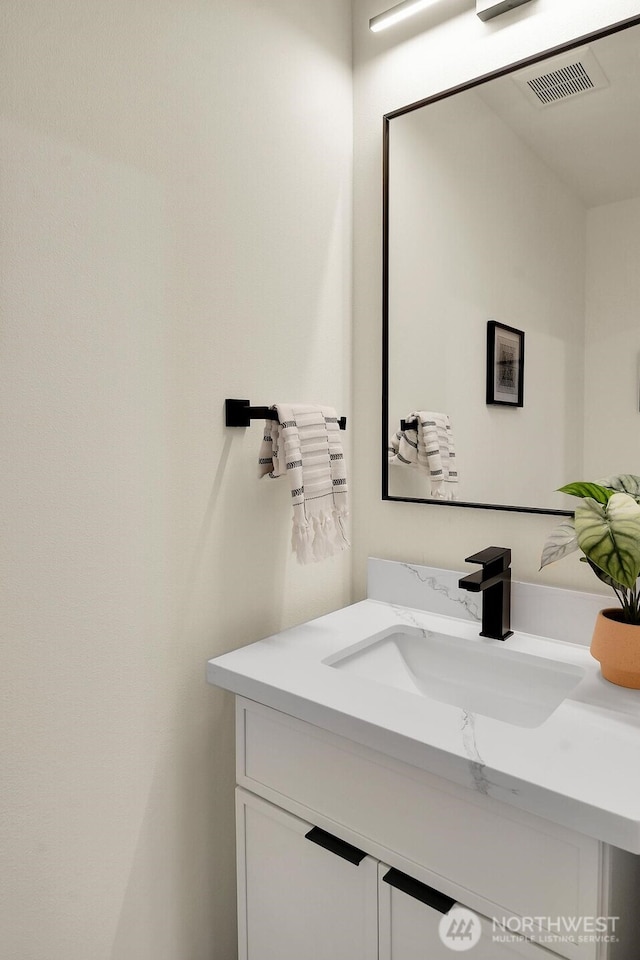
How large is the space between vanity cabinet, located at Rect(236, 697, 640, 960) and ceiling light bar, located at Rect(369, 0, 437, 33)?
1502 mm

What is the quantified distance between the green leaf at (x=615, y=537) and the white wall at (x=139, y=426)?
64cm

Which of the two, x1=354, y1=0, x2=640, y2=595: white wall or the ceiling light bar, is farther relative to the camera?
the ceiling light bar

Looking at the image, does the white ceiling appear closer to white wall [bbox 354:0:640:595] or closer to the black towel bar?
white wall [bbox 354:0:640:595]

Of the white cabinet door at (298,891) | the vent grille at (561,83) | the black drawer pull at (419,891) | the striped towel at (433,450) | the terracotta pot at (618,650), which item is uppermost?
the vent grille at (561,83)

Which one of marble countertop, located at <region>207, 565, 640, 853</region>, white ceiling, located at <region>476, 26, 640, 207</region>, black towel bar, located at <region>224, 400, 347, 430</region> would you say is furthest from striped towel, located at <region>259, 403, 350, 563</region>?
white ceiling, located at <region>476, 26, 640, 207</region>

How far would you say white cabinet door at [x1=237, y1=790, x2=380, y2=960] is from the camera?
96 cm

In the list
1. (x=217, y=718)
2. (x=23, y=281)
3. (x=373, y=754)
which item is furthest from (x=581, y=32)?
(x=217, y=718)

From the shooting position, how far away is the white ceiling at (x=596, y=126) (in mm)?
1102

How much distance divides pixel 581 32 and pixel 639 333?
60cm

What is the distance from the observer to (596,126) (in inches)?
45.3

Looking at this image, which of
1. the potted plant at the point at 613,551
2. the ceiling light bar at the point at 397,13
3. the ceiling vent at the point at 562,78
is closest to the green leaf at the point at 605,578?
the potted plant at the point at 613,551

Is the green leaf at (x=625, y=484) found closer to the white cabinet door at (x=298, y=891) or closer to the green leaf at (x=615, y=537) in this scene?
the green leaf at (x=615, y=537)

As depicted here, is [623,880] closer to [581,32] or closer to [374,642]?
[374,642]

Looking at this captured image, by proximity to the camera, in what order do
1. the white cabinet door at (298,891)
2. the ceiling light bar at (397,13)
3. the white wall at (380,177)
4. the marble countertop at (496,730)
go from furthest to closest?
the ceiling light bar at (397,13) < the white wall at (380,177) < the white cabinet door at (298,891) < the marble countertop at (496,730)
